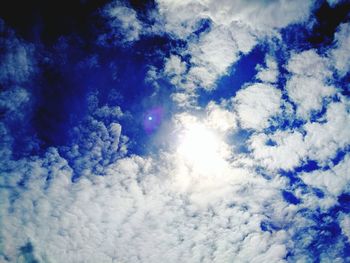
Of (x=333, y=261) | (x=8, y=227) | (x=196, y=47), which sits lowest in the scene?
(x=333, y=261)

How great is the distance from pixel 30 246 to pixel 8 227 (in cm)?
106

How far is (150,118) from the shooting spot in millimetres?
6195

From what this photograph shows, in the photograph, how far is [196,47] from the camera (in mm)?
5426

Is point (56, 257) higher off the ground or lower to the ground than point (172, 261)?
higher

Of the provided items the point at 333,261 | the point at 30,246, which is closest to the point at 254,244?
the point at 333,261

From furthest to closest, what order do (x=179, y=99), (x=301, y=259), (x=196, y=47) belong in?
(x=301, y=259)
(x=179, y=99)
(x=196, y=47)

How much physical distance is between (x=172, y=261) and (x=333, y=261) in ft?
21.3

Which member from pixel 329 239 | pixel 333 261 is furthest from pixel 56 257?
pixel 333 261

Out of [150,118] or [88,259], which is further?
[88,259]

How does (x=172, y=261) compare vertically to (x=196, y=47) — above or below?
below

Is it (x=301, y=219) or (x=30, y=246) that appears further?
(x=30, y=246)

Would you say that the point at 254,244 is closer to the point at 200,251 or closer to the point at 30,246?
the point at 200,251

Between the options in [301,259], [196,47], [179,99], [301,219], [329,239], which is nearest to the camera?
[196,47]

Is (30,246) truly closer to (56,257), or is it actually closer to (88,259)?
(56,257)
